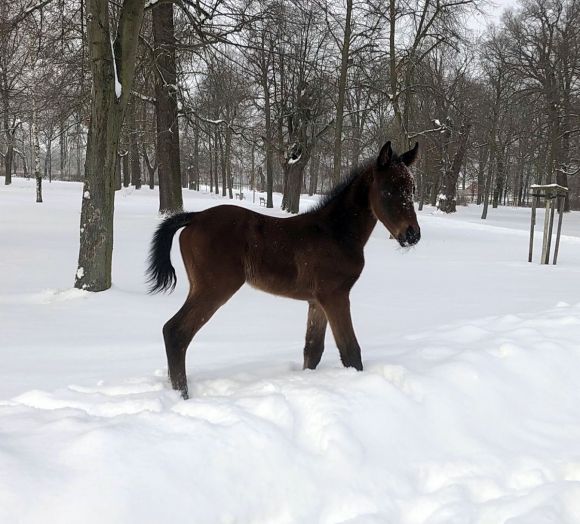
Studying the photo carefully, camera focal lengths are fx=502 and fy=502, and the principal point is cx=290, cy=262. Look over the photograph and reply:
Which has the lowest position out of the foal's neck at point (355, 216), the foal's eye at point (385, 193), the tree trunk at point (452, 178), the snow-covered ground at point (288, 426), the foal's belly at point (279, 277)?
the snow-covered ground at point (288, 426)

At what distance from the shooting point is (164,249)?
3.47 metres

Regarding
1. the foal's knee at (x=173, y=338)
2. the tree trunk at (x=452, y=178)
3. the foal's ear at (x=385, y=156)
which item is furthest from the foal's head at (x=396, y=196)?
the tree trunk at (x=452, y=178)

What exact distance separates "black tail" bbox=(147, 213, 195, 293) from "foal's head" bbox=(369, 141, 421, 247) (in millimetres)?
1308

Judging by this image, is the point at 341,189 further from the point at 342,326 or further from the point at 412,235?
the point at 342,326

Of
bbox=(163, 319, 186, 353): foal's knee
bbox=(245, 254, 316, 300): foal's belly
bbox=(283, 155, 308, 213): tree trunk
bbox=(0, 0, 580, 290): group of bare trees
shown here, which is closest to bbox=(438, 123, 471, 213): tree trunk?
bbox=(0, 0, 580, 290): group of bare trees

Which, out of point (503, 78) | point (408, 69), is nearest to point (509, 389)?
point (408, 69)

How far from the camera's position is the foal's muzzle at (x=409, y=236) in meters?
3.36

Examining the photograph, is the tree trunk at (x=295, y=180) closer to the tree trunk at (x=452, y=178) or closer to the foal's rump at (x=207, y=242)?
the tree trunk at (x=452, y=178)

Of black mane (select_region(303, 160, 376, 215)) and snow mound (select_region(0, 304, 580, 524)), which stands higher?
black mane (select_region(303, 160, 376, 215))

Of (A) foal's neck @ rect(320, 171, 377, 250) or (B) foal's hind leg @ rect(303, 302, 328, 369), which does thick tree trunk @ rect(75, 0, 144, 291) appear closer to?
(B) foal's hind leg @ rect(303, 302, 328, 369)

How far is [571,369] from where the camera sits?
12.5ft

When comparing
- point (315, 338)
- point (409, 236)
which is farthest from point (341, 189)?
point (315, 338)

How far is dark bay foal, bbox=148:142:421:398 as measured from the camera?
3.29m

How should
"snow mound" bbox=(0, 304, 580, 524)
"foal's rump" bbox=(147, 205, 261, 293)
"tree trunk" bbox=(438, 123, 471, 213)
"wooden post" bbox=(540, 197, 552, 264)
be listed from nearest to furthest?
"snow mound" bbox=(0, 304, 580, 524)
"foal's rump" bbox=(147, 205, 261, 293)
"wooden post" bbox=(540, 197, 552, 264)
"tree trunk" bbox=(438, 123, 471, 213)
